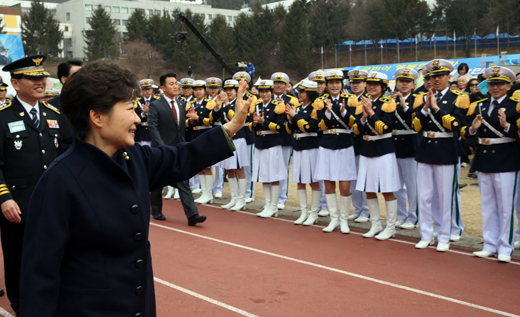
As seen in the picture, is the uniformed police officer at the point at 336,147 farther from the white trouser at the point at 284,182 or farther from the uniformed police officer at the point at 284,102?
the white trouser at the point at 284,182

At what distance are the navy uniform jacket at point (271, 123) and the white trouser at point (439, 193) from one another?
8.92 ft

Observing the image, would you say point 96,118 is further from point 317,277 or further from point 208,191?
point 208,191

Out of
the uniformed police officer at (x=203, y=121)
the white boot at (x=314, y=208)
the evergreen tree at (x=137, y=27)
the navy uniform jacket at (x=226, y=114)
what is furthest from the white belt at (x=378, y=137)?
the evergreen tree at (x=137, y=27)

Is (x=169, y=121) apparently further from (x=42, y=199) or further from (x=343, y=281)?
(x=42, y=199)

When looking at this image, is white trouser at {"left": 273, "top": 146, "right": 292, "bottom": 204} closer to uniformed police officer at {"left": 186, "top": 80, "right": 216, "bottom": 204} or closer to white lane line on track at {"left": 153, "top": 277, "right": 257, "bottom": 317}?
uniformed police officer at {"left": 186, "top": 80, "right": 216, "bottom": 204}

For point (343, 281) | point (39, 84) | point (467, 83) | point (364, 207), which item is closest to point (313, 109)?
point (364, 207)

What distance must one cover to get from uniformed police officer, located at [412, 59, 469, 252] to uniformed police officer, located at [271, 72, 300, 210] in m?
2.81

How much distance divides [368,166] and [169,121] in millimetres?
3304

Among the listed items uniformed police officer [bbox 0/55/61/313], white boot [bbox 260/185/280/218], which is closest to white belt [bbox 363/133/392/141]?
white boot [bbox 260/185/280/218]

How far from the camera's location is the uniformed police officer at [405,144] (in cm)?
762

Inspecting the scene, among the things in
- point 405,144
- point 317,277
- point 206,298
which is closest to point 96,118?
point 206,298

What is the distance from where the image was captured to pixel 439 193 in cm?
692

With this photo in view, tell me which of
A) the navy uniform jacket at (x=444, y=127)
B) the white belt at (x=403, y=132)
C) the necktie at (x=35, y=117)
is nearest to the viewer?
the necktie at (x=35, y=117)

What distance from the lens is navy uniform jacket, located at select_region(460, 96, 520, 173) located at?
617cm
